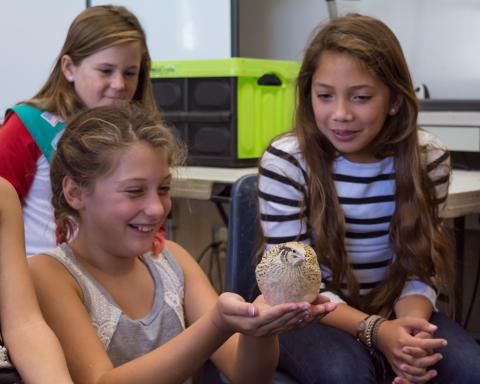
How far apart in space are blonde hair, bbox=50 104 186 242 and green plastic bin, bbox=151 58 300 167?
1.20 metres

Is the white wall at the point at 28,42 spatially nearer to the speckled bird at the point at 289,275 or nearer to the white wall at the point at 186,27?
the white wall at the point at 186,27

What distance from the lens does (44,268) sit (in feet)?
3.53

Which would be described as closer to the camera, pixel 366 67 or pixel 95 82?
pixel 366 67

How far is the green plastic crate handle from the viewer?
96.3 inches

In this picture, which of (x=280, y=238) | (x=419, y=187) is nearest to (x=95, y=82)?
(x=280, y=238)

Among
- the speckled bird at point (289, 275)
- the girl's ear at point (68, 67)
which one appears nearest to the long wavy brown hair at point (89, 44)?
the girl's ear at point (68, 67)

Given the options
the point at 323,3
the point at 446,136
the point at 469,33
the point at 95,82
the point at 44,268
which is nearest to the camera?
the point at 44,268

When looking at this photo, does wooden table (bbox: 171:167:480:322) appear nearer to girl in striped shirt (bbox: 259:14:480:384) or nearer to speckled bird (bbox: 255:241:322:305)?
girl in striped shirt (bbox: 259:14:480:384)

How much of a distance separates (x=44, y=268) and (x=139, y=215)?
0.16 metres

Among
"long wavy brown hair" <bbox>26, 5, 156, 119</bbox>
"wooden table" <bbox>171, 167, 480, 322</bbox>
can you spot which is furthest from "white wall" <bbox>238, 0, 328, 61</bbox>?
"long wavy brown hair" <bbox>26, 5, 156, 119</bbox>

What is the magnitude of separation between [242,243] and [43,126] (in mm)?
546

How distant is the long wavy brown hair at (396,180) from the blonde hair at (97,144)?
33 cm

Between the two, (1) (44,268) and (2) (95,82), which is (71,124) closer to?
(1) (44,268)

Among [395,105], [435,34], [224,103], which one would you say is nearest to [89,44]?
[395,105]
